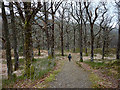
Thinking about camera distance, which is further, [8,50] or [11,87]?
[8,50]

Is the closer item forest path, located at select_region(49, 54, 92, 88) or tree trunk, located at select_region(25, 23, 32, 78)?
forest path, located at select_region(49, 54, 92, 88)

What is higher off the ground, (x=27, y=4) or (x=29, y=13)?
(x=27, y=4)

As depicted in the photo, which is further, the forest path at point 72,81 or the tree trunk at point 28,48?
the tree trunk at point 28,48

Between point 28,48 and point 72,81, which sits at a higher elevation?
point 28,48

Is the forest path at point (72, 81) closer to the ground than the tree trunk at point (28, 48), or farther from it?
closer to the ground

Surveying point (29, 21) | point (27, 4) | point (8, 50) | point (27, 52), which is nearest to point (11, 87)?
point (27, 52)

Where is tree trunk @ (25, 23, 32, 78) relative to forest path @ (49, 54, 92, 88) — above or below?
above

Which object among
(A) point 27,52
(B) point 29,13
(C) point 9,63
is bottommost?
(C) point 9,63

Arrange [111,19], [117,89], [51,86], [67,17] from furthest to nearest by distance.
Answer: [67,17]
[111,19]
[51,86]
[117,89]

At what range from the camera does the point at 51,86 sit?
534 centimetres

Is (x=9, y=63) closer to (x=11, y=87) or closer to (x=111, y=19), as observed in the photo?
(x=11, y=87)

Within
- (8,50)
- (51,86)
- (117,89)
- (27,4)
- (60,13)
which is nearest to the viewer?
(117,89)

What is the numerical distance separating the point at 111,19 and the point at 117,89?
62.6 ft

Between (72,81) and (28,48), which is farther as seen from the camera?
(28,48)
